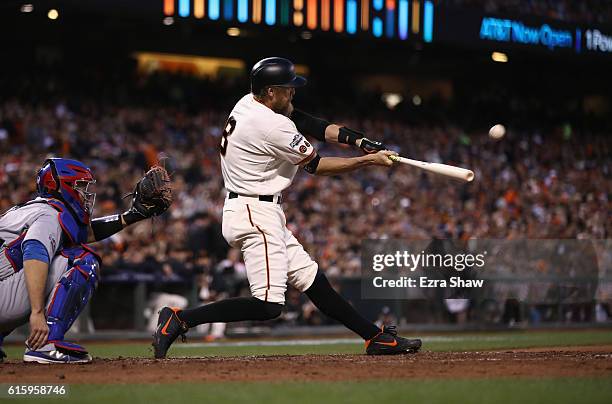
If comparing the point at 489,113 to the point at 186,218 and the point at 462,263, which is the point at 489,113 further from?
the point at 462,263

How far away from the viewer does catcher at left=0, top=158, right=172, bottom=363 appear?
527 centimetres

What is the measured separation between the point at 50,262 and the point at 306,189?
10605mm

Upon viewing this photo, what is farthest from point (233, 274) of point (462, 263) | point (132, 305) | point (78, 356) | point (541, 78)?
point (541, 78)

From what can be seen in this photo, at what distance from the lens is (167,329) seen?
5.82m

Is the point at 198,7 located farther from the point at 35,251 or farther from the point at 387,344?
the point at 35,251

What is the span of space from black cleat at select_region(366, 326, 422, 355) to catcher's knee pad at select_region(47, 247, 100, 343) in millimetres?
1716

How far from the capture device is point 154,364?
5.60 meters

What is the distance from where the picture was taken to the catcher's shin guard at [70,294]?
5516mm

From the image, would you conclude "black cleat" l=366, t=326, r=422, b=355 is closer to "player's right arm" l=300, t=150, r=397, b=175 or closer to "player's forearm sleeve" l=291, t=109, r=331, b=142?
"player's right arm" l=300, t=150, r=397, b=175

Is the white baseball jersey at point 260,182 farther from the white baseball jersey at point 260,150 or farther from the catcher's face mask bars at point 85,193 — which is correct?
the catcher's face mask bars at point 85,193

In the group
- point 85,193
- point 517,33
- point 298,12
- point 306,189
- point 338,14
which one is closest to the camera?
point 85,193

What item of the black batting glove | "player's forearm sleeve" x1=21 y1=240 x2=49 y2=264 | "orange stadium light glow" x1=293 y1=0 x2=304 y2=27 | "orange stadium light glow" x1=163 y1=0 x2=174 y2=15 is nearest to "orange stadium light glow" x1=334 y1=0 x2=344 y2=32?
"orange stadium light glow" x1=293 y1=0 x2=304 y2=27

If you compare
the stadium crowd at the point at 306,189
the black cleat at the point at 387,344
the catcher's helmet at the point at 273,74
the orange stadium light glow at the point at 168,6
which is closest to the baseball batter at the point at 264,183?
the catcher's helmet at the point at 273,74

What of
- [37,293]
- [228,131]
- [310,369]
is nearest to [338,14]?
[228,131]
